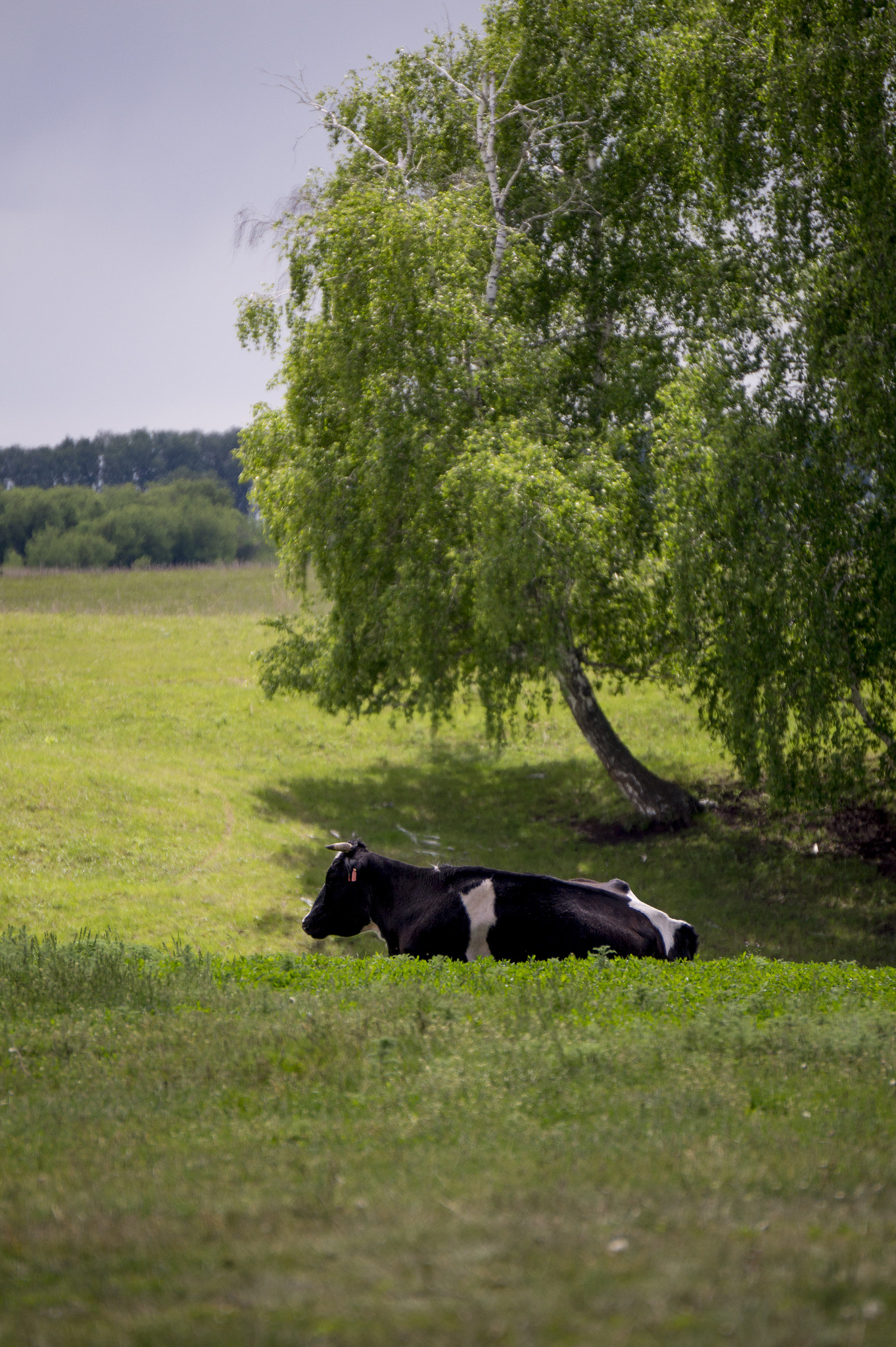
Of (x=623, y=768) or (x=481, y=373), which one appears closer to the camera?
(x=481, y=373)

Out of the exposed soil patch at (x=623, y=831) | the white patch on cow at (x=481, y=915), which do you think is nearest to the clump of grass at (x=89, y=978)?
the white patch on cow at (x=481, y=915)

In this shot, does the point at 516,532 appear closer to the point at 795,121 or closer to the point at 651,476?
the point at 651,476

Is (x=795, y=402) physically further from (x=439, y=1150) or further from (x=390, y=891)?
(x=439, y=1150)

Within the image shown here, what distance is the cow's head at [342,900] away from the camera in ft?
45.1

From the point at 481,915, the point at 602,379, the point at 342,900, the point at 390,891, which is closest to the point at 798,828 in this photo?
the point at 602,379

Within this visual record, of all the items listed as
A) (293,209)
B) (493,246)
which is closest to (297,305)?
(293,209)

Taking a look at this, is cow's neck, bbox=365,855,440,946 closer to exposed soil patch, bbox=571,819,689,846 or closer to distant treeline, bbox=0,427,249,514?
exposed soil patch, bbox=571,819,689,846

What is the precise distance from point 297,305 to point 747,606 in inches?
559

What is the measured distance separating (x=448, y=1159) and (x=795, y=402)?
53.3 ft

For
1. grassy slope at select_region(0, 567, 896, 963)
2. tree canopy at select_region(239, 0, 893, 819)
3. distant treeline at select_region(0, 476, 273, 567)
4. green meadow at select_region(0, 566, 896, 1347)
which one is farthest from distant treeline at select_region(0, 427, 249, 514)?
green meadow at select_region(0, 566, 896, 1347)

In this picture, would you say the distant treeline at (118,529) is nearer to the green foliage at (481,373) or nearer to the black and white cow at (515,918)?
the green foliage at (481,373)

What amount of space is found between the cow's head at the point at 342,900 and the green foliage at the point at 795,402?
872cm

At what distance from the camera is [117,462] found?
159375mm

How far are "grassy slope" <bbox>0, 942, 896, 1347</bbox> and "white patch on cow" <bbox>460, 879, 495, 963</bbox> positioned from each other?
197cm
